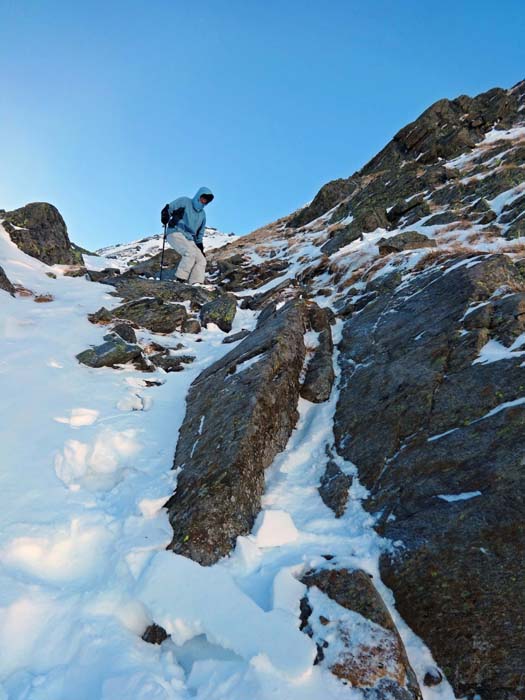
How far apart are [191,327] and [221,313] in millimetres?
1674

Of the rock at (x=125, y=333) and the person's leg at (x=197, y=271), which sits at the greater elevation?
the person's leg at (x=197, y=271)

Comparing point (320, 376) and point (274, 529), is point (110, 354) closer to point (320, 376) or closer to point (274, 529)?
point (320, 376)

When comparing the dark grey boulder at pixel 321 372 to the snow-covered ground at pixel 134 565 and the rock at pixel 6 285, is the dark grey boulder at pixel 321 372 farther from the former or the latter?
the rock at pixel 6 285

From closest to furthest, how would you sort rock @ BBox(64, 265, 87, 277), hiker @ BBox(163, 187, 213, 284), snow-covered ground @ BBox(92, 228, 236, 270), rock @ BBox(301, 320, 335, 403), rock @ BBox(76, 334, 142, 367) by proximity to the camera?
1. rock @ BBox(301, 320, 335, 403)
2. rock @ BBox(76, 334, 142, 367)
3. hiker @ BBox(163, 187, 213, 284)
4. rock @ BBox(64, 265, 87, 277)
5. snow-covered ground @ BBox(92, 228, 236, 270)

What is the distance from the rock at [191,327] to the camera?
551 inches

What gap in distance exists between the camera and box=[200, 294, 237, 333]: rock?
1496cm

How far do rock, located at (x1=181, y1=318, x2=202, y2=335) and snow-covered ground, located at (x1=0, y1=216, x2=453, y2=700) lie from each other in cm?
599

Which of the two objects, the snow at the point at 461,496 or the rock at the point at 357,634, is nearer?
the rock at the point at 357,634

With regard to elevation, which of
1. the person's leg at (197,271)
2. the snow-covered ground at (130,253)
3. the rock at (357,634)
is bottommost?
the rock at (357,634)

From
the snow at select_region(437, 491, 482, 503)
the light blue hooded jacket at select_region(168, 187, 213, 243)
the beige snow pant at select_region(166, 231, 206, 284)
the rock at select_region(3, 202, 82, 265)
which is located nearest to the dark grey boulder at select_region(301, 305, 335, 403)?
the snow at select_region(437, 491, 482, 503)

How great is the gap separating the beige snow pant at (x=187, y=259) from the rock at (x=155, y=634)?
1555 cm

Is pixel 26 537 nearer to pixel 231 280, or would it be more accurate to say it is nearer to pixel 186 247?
pixel 186 247

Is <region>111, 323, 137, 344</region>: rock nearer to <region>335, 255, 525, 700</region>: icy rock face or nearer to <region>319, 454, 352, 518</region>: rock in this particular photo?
<region>335, 255, 525, 700</region>: icy rock face

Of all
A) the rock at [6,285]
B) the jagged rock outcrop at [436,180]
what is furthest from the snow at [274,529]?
the jagged rock outcrop at [436,180]
